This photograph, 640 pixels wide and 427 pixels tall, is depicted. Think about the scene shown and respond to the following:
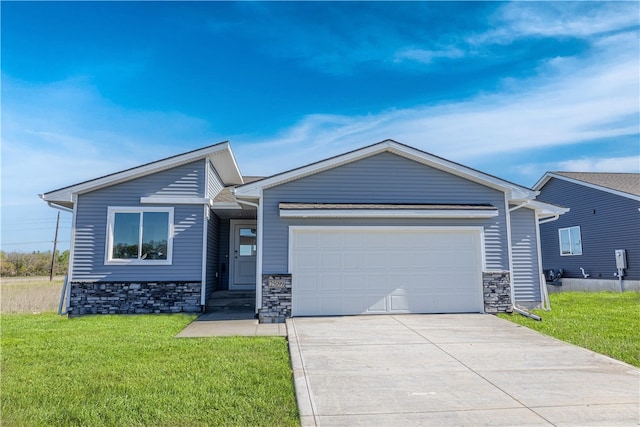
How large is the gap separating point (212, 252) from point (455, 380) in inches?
339

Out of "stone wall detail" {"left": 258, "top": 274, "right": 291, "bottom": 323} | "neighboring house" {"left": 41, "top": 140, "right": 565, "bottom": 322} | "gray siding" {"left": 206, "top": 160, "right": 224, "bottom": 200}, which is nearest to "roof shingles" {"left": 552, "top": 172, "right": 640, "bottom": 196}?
"neighboring house" {"left": 41, "top": 140, "right": 565, "bottom": 322}

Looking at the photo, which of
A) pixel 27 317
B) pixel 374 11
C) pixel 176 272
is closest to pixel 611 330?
pixel 374 11

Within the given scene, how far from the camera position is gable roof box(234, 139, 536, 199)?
9.78 m

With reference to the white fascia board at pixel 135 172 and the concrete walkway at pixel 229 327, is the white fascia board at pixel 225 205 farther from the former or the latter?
the concrete walkway at pixel 229 327

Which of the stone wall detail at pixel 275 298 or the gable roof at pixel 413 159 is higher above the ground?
the gable roof at pixel 413 159

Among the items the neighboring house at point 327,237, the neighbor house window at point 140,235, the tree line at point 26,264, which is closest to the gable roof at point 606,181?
the neighboring house at point 327,237

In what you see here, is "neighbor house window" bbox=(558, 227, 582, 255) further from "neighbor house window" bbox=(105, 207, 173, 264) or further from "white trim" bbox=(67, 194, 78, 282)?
"white trim" bbox=(67, 194, 78, 282)

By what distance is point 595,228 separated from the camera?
1772 centimetres

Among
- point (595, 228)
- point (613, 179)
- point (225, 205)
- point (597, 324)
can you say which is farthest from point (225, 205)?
point (613, 179)

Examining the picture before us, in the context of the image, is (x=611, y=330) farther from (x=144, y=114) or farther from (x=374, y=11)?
(x=144, y=114)

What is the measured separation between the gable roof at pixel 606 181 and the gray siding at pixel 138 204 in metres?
16.7

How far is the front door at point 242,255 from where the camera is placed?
42.9 feet

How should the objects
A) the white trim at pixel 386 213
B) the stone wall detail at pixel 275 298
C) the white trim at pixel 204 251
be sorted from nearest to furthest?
the stone wall detail at pixel 275 298 < the white trim at pixel 386 213 < the white trim at pixel 204 251

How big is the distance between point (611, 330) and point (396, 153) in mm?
5993
